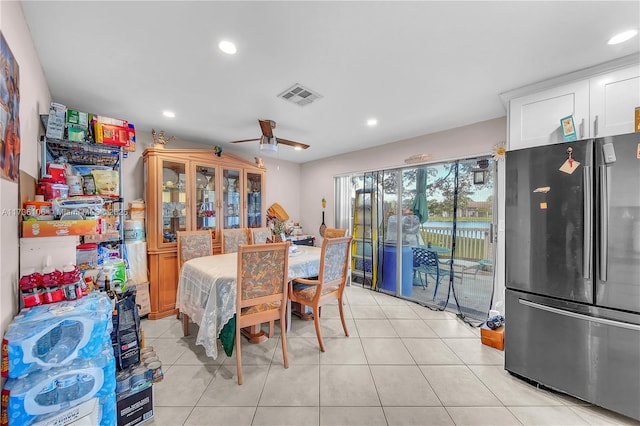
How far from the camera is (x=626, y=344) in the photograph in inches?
57.8

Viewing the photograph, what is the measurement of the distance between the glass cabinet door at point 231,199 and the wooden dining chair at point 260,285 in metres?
1.91

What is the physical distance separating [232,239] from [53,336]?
7.28 feet

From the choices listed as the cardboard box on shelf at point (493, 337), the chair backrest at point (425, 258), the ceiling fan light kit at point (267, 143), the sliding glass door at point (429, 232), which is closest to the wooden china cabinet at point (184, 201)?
the ceiling fan light kit at point (267, 143)

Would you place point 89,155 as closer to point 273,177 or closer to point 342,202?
point 273,177

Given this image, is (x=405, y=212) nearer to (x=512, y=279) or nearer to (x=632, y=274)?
(x=512, y=279)

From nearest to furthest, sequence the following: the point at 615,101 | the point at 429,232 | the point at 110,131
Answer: the point at 615,101
the point at 110,131
the point at 429,232

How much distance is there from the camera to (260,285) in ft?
6.35

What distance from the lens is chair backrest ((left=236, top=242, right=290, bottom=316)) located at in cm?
183

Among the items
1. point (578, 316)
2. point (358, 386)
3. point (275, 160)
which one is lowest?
point (358, 386)

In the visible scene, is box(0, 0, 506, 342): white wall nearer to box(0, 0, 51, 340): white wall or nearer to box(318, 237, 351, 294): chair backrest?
box(0, 0, 51, 340): white wall

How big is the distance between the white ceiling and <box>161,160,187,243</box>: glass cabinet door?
2.54 feet

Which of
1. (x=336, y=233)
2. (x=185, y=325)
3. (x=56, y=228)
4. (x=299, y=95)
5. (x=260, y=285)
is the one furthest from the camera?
(x=336, y=233)

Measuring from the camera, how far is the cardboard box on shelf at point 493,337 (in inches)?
89.6

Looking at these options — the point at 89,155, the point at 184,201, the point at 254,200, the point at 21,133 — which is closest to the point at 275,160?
the point at 254,200
